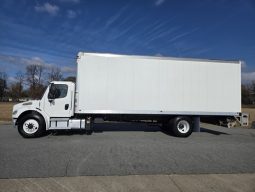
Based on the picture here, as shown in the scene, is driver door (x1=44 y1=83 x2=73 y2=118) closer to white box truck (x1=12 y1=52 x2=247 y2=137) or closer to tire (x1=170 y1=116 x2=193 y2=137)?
white box truck (x1=12 y1=52 x2=247 y2=137)

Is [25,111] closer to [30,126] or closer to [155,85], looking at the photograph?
[30,126]

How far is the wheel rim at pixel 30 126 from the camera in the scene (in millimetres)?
10773

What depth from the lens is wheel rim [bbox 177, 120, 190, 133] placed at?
38.8 ft

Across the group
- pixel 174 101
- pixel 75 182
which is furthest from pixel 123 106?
pixel 75 182

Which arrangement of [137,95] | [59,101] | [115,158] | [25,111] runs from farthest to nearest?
[137,95]
[59,101]
[25,111]
[115,158]

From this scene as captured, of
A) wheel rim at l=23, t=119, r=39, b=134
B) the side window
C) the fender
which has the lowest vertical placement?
wheel rim at l=23, t=119, r=39, b=134

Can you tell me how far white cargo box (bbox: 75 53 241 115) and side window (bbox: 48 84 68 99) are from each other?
25.2 inches

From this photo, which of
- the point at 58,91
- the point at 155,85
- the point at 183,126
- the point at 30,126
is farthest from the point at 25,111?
the point at 183,126

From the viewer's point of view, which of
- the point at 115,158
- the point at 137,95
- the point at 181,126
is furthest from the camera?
the point at 181,126

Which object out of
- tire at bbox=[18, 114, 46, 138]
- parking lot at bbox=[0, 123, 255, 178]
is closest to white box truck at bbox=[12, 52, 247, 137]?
tire at bbox=[18, 114, 46, 138]

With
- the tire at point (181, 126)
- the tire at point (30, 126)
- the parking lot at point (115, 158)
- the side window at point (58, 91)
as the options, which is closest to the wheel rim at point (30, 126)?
the tire at point (30, 126)

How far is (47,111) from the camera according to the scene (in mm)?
11156

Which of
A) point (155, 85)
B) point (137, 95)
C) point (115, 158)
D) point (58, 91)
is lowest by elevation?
point (115, 158)

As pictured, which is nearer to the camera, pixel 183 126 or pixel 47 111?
pixel 47 111
